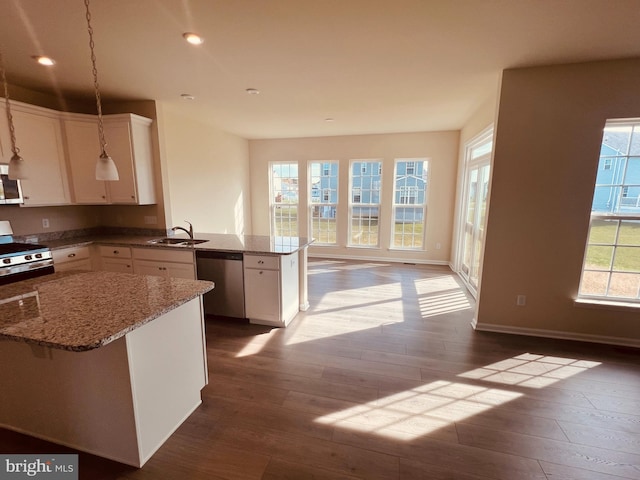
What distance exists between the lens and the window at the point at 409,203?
223 inches

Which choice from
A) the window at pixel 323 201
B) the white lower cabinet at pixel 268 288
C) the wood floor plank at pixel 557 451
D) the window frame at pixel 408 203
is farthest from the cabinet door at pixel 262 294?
the window frame at pixel 408 203

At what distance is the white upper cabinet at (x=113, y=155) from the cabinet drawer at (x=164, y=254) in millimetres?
702

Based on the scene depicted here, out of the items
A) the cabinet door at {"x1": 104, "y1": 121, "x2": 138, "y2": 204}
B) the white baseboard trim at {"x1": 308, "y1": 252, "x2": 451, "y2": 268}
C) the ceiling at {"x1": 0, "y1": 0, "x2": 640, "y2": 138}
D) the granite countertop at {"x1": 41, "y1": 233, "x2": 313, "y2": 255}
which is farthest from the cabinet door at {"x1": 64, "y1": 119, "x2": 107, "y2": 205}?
the white baseboard trim at {"x1": 308, "y1": 252, "x2": 451, "y2": 268}

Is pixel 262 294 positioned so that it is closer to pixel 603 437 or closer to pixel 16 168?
pixel 16 168

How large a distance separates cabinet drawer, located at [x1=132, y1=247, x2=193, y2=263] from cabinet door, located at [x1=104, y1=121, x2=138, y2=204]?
0.72 meters

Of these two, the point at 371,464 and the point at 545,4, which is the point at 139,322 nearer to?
the point at 371,464

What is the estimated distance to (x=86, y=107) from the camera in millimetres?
3662

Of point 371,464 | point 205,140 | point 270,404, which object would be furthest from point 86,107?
point 371,464

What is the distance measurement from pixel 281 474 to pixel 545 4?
3.18 m

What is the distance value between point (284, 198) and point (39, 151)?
13.6ft

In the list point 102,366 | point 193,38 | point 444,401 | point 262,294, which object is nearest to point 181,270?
point 262,294

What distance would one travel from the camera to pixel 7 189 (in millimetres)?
2770

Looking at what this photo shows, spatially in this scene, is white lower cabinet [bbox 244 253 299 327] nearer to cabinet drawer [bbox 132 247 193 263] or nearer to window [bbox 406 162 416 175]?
cabinet drawer [bbox 132 247 193 263]

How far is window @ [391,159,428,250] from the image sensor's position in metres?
5.66
